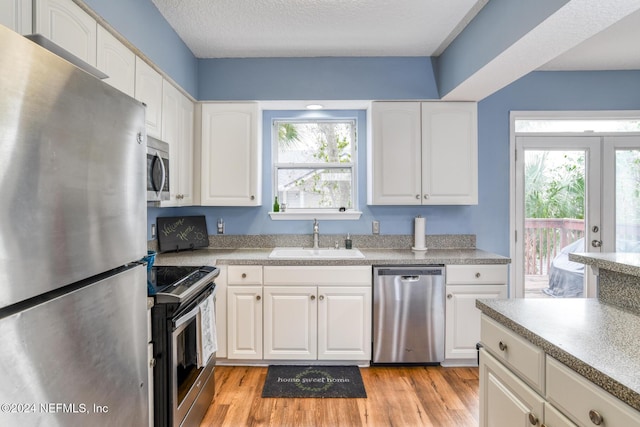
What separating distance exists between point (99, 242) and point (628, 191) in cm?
420

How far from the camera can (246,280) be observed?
2.73 meters

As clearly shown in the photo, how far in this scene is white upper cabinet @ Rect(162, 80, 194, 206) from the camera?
2.51m

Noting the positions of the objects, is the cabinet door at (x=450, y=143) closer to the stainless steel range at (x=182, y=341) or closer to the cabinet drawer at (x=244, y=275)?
the cabinet drawer at (x=244, y=275)

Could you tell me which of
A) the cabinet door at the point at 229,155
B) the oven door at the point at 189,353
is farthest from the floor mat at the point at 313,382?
the cabinet door at the point at 229,155

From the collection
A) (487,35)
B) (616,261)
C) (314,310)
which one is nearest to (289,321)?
(314,310)

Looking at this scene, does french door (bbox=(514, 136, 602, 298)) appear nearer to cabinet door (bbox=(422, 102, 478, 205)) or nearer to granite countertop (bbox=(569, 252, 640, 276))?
cabinet door (bbox=(422, 102, 478, 205))

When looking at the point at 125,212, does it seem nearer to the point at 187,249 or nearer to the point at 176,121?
the point at 176,121

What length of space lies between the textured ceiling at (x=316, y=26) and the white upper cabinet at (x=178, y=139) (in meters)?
0.49

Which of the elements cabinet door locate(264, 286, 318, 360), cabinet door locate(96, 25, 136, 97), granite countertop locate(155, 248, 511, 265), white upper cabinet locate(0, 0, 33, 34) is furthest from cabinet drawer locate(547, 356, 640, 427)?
cabinet door locate(96, 25, 136, 97)

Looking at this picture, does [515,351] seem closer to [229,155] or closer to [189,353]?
[189,353]

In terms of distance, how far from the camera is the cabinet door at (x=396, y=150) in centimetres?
302

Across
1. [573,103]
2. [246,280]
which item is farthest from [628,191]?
[246,280]

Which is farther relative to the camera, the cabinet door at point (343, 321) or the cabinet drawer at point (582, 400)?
the cabinet door at point (343, 321)

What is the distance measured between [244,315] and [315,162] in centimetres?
156
